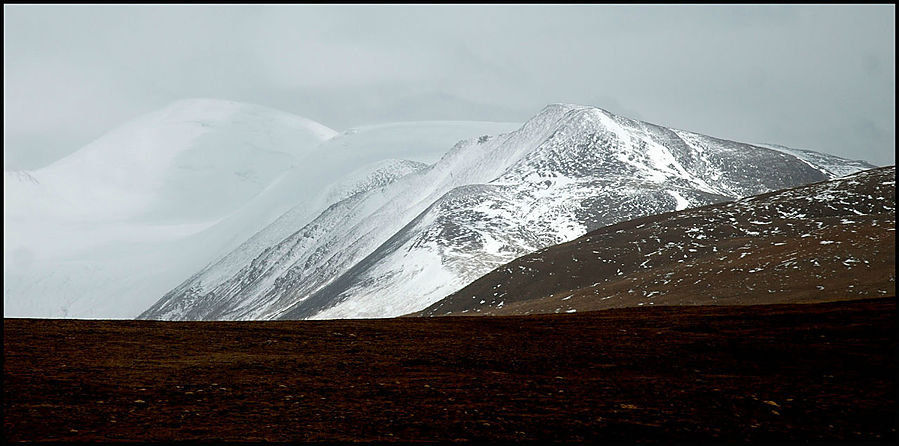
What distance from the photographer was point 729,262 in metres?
140

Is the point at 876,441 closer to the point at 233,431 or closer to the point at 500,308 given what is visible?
the point at 233,431

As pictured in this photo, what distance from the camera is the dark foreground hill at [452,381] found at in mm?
24266

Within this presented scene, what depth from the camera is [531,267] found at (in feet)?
630

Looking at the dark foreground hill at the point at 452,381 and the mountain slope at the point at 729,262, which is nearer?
the dark foreground hill at the point at 452,381

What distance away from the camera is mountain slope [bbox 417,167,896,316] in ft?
381

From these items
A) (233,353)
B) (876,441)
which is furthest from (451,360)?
(876,441)

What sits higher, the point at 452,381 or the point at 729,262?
the point at 729,262

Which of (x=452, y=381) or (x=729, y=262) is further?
(x=729, y=262)

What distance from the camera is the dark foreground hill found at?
79.6ft

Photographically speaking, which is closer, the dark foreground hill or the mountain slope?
the dark foreground hill

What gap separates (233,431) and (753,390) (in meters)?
17.5

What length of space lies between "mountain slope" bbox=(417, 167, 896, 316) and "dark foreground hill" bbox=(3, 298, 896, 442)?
71.0 meters

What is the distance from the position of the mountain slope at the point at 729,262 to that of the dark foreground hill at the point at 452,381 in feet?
233

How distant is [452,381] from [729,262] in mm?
117417
